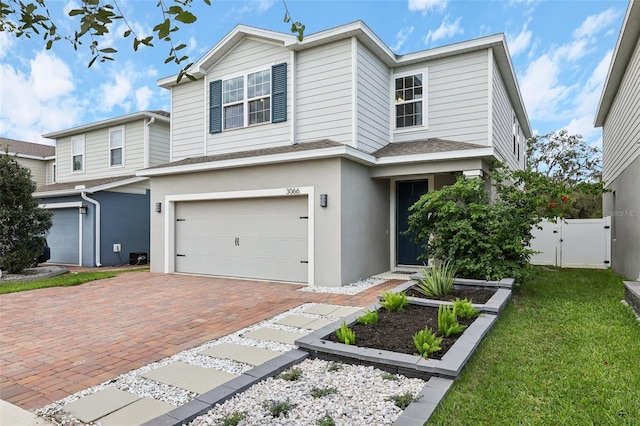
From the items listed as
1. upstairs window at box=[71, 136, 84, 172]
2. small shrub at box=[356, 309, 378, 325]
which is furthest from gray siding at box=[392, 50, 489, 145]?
upstairs window at box=[71, 136, 84, 172]

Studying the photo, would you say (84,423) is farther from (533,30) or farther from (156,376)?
(533,30)

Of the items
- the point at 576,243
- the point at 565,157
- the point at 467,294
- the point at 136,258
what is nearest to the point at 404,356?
the point at 467,294

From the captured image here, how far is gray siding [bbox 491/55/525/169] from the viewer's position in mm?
9402

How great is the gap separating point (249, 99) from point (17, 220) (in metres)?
6.78

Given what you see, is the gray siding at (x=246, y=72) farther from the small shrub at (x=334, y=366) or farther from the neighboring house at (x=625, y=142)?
the neighboring house at (x=625, y=142)

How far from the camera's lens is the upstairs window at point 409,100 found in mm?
9891

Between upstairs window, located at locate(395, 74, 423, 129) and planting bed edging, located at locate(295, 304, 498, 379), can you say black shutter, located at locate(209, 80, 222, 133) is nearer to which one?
upstairs window, located at locate(395, 74, 423, 129)

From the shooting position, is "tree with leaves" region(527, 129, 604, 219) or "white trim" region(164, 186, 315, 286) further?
"tree with leaves" region(527, 129, 604, 219)

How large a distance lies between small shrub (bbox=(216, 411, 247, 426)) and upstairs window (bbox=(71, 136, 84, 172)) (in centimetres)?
1605

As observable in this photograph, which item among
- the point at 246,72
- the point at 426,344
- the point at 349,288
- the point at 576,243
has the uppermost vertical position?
the point at 246,72

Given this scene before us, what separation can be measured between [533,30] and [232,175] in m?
11.9

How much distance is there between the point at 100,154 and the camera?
49.7 feet

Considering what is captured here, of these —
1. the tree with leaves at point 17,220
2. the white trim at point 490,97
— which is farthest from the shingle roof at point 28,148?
the white trim at point 490,97

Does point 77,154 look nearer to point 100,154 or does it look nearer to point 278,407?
point 100,154
